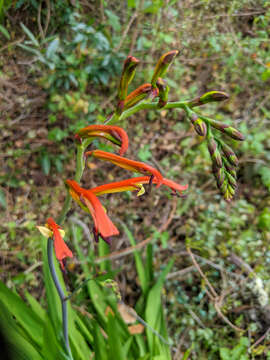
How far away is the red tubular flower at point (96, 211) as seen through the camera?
0.80 m

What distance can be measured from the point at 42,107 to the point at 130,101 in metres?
2.02

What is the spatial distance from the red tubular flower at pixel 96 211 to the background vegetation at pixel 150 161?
4.16ft

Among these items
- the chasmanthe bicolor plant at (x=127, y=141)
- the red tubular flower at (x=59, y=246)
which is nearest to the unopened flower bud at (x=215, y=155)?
the chasmanthe bicolor plant at (x=127, y=141)

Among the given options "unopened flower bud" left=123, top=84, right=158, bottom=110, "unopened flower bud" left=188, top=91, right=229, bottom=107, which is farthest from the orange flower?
"unopened flower bud" left=188, top=91, right=229, bottom=107

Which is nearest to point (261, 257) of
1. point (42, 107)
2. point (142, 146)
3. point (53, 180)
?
point (142, 146)

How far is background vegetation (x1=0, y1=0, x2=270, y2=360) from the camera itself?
233 cm

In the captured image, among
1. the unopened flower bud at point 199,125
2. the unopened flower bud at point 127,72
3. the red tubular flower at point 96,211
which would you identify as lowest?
the red tubular flower at point 96,211

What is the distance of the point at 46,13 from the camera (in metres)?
2.66

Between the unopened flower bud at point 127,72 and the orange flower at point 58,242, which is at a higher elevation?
the unopened flower bud at point 127,72

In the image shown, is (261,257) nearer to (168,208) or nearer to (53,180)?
(168,208)

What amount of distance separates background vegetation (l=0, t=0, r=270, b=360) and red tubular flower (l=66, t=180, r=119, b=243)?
4.16 ft

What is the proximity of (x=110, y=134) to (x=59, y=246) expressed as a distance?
330 millimetres

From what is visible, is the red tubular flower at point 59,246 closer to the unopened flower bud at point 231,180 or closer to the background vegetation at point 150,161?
the unopened flower bud at point 231,180

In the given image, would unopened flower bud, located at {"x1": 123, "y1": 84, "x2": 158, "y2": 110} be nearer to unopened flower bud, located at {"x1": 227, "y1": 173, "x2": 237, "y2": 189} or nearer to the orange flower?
unopened flower bud, located at {"x1": 227, "y1": 173, "x2": 237, "y2": 189}
